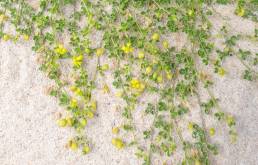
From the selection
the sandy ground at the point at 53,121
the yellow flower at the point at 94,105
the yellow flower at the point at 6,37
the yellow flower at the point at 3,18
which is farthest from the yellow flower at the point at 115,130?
the yellow flower at the point at 3,18

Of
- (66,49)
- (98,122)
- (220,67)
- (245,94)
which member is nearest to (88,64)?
(66,49)

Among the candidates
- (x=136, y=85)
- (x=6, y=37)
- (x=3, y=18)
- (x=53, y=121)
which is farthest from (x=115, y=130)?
(x=3, y=18)

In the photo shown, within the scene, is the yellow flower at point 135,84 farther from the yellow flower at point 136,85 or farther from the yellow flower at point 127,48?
the yellow flower at point 127,48

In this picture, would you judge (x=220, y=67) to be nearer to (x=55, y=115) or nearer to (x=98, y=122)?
(x=98, y=122)

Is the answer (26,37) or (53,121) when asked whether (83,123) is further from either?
(26,37)

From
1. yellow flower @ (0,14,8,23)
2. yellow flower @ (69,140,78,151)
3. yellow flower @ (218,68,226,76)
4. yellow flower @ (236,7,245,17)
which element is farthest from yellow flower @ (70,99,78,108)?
yellow flower @ (236,7,245,17)

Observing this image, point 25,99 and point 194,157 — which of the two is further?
A: point 25,99

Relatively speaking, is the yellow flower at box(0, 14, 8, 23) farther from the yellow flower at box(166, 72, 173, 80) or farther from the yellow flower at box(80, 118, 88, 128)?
the yellow flower at box(166, 72, 173, 80)

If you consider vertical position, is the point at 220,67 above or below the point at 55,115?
above
